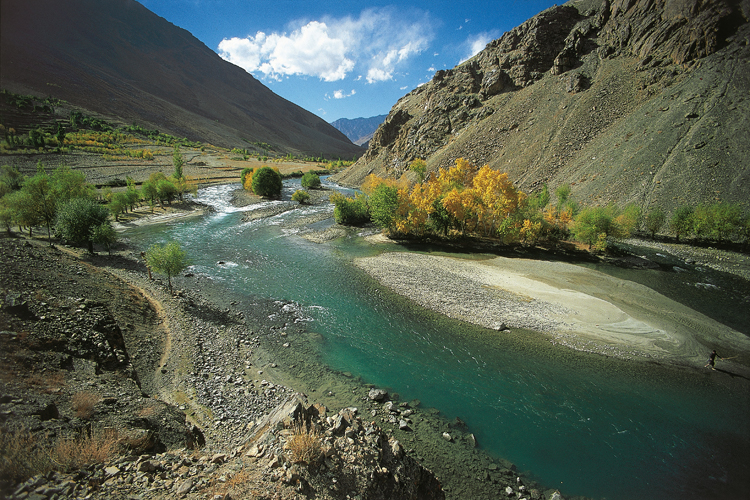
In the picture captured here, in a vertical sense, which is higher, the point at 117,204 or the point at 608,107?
the point at 608,107

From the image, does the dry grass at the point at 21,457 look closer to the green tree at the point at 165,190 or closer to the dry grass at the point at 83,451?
the dry grass at the point at 83,451

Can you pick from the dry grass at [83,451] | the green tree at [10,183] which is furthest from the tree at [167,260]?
the green tree at [10,183]

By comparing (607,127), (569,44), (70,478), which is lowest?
(70,478)

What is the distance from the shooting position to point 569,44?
76.5 m

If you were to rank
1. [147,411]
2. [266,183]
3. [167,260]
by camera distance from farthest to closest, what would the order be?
[266,183], [167,260], [147,411]

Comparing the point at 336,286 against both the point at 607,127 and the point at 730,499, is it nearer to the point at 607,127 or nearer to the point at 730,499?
the point at 730,499

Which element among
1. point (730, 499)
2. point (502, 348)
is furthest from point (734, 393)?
point (502, 348)

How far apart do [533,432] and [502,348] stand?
19.7 feet

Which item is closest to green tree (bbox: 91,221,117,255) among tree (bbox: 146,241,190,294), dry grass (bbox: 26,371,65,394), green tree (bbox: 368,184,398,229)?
tree (bbox: 146,241,190,294)

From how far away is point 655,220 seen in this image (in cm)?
3972

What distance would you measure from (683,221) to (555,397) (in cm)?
3834

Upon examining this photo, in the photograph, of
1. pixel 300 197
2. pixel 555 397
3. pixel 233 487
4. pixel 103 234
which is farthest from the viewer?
pixel 300 197

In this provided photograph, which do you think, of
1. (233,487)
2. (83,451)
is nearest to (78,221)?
(83,451)

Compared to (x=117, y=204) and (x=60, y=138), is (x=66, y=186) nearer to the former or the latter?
(x=117, y=204)
